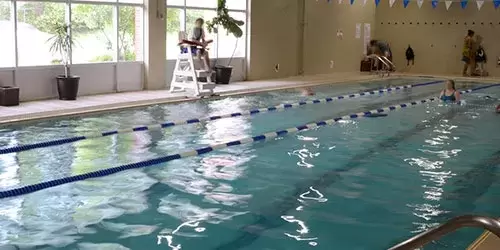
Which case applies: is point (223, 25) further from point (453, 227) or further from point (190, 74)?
point (453, 227)

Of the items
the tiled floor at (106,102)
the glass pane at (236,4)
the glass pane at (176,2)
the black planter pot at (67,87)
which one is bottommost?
the tiled floor at (106,102)

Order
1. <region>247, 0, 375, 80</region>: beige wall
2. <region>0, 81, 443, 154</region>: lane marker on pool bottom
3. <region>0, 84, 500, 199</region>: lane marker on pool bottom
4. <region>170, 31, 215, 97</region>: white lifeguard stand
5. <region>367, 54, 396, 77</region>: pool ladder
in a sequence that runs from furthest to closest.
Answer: <region>367, 54, 396, 77</region>: pool ladder < <region>247, 0, 375, 80</region>: beige wall < <region>170, 31, 215, 97</region>: white lifeguard stand < <region>0, 81, 443, 154</region>: lane marker on pool bottom < <region>0, 84, 500, 199</region>: lane marker on pool bottom

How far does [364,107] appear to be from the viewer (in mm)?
11820

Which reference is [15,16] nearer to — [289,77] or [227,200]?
[227,200]

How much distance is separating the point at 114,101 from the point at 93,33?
76.7 inches

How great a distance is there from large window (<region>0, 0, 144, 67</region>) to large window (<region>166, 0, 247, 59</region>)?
1.09 metres

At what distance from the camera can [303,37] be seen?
60.2ft

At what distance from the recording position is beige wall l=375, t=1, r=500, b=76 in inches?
795

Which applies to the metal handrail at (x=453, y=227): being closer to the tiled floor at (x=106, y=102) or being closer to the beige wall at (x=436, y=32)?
the tiled floor at (x=106, y=102)

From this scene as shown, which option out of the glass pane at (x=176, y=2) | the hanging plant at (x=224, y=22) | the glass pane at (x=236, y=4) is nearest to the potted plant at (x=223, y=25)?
the hanging plant at (x=224, y=22)

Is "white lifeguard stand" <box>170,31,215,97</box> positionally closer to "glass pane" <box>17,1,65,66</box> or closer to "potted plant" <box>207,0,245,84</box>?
"potted plant" <box>207,0,245,84</box>

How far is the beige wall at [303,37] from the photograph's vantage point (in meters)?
16.7

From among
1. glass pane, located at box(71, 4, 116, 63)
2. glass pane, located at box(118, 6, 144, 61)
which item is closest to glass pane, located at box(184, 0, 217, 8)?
glass pane, located at box(118, 6, 144, 61)

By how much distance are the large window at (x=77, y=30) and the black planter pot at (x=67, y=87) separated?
57 cm
